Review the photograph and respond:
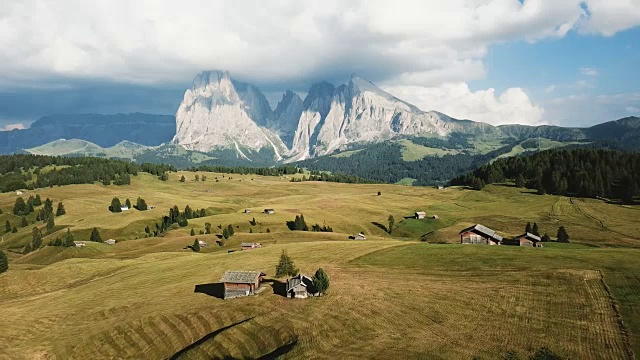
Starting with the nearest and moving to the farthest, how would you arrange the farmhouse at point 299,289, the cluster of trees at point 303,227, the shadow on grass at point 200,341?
the shadow on grass at point 200,341 < the farmhouse at point 299,289 < the cluster of trees at point 303,227

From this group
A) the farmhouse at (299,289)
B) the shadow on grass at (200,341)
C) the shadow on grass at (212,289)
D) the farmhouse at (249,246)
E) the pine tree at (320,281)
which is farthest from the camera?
the farmhouse at (249,246)

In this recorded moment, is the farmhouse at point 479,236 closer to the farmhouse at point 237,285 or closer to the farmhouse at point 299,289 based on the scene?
the farmhouse at point 299,289

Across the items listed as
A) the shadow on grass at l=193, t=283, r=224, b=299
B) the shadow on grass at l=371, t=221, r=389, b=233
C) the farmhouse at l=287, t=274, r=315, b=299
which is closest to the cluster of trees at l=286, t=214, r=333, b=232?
the shadow on grass at l=371, t=221, r=389, b=233

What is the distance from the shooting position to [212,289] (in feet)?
270

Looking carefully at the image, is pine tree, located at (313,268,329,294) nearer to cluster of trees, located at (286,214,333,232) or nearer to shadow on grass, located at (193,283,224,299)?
shadow on grass, located at (193,283,224,299)

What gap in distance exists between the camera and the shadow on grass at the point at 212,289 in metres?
79.1

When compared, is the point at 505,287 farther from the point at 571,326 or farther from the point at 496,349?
the point at 496,349

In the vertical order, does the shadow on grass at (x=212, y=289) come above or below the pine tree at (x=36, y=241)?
above

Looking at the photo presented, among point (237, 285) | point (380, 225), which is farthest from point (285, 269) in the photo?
point (380, 225)

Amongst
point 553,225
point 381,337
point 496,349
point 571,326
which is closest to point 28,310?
point 381,337

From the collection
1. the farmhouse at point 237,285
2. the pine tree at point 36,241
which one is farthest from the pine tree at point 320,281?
the pine tree at point 36,241

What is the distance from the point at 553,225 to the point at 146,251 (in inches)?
5328

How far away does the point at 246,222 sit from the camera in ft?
570

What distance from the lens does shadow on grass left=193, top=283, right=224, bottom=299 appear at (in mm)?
79125
